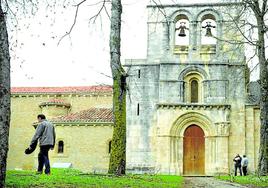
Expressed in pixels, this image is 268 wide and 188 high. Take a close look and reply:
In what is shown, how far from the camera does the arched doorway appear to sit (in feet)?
105

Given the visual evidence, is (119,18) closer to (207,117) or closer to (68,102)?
(207,117)

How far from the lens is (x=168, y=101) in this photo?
3181cm

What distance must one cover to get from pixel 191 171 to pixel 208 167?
1.14 metres

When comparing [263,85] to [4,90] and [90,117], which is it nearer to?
[90,117]

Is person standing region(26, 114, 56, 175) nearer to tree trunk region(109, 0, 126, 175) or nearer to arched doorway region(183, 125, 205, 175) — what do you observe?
tree trunk region(109, 0, 126, 175)

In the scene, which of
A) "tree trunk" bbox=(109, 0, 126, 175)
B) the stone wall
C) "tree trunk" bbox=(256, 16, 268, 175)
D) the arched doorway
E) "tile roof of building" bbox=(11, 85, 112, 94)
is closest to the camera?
"tree trunk" bbox=(109, 0, 126, 175)

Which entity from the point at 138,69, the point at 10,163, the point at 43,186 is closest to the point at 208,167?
the point at 138,69

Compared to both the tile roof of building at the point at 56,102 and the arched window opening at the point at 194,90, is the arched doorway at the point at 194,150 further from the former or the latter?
the tile roof of building at the point at 56,102

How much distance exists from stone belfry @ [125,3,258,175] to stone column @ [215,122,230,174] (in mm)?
49

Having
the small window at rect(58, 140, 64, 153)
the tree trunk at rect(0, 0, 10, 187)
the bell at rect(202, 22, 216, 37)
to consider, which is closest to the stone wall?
the small window at rect(58, 140, 64, 153)

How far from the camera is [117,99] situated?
15.8 meters

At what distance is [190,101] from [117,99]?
56.0 feet

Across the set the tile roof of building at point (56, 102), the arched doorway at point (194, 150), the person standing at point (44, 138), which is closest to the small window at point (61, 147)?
the tile roof of building at point (56, 102)

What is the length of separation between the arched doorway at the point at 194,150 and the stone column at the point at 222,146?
4.15 feet
